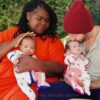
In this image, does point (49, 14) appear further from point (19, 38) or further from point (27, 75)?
point (27, 75)

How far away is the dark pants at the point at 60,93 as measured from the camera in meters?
3.45

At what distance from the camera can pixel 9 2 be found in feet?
24.2

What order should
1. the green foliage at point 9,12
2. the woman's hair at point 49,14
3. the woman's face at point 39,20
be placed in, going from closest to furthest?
the woman's face at point 39,20 < the woman's hair at point 49,14 < the green foliage at point 9,12

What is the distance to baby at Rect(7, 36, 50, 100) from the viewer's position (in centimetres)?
352

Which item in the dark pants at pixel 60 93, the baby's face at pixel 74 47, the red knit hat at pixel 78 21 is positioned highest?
the red knit hat at pixel 78 21

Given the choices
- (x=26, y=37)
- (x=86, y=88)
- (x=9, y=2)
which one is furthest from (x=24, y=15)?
(x=9, y=2)

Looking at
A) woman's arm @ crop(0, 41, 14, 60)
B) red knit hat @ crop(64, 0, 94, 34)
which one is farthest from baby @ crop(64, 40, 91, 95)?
woman's arm @ crop(0, 41, 14, 60)

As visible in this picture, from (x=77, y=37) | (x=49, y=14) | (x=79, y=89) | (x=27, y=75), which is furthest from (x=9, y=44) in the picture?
(x=79, y=89)

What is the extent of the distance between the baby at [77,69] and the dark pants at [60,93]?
2.9 inches

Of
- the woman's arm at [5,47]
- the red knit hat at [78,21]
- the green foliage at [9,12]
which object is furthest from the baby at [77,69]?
the green foliage at [9,12]

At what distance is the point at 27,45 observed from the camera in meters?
3.52

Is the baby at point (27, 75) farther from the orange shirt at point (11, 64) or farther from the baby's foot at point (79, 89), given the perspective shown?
the baby's foot at point (79, 89)

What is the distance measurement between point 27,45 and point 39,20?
0.32 m

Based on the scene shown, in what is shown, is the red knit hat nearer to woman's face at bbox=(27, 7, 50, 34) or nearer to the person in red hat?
the person in red hat
